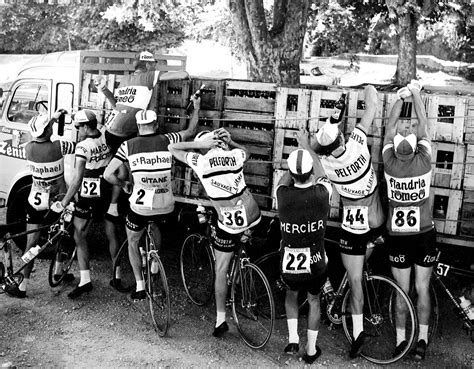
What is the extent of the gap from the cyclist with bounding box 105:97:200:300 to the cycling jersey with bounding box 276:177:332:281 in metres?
1.59

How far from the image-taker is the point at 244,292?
6.00 metres

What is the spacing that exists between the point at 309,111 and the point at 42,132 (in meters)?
3.06

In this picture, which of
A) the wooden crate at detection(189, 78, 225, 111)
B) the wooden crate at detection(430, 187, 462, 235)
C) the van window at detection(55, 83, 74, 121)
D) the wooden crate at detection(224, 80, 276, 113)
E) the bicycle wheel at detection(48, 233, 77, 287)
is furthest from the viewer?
the van window at detection(55, 83, 74, 121)

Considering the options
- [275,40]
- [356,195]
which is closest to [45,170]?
[356,195]

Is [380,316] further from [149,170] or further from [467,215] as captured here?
[149,170]

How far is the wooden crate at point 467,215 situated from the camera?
5.62m

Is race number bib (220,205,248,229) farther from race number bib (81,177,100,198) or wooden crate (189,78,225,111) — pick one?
race number bib (81,177,100,198)

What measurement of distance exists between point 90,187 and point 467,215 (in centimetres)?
410

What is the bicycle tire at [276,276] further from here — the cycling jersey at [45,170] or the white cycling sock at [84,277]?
the cycling jersey at [45,170]

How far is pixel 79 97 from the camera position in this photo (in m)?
7.62

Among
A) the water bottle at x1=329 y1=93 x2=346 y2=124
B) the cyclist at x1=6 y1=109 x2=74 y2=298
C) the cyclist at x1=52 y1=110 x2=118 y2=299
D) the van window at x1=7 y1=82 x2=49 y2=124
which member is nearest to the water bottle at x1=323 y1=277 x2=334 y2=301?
the water bottle at x1=329 y1=93 x2=346 y2=124

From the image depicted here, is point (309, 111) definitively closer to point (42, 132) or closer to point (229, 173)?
point (229, 173)

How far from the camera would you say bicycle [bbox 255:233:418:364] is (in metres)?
5.50

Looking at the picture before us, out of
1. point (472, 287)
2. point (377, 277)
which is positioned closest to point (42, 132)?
point (377, 277)
